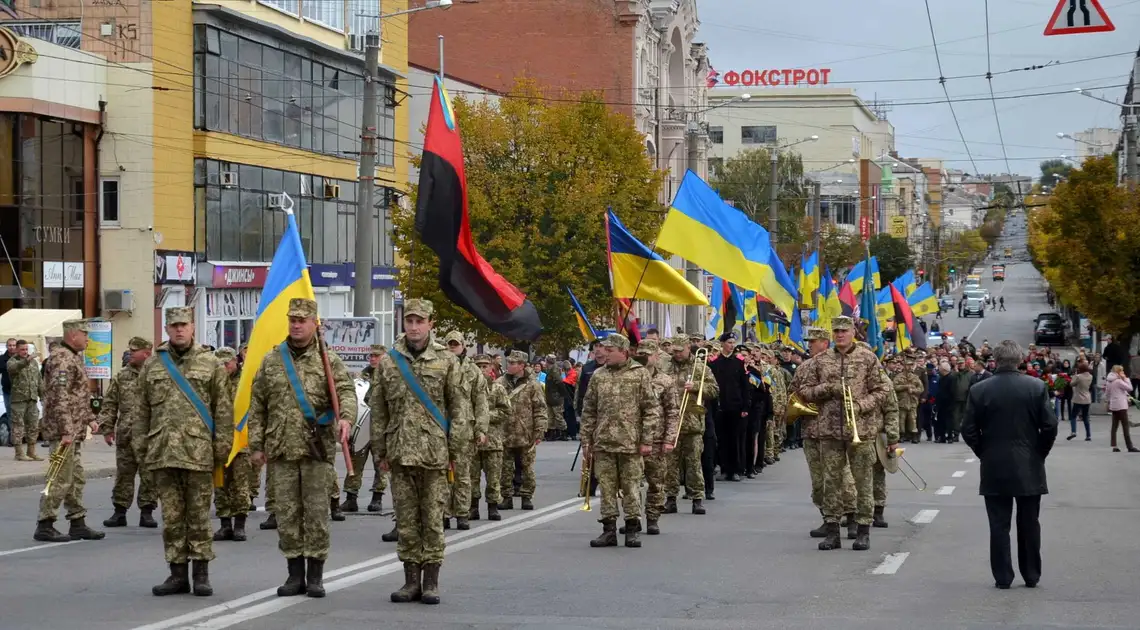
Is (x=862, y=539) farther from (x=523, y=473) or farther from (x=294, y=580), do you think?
(x=294, y=580)

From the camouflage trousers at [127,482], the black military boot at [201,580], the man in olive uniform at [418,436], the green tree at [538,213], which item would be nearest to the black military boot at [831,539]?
the man in olive uniform at [418,436]

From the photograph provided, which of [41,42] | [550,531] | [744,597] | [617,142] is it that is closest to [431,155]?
[550,531]

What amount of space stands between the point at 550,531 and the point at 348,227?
32462 mm

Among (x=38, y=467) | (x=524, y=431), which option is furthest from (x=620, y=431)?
(x=38, y=467)

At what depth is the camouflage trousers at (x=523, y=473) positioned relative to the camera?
17391 mm

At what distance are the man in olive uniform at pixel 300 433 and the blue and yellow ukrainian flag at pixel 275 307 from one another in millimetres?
967

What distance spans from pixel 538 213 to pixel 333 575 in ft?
102

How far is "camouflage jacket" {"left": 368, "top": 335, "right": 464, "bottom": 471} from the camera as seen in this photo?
10.0 m

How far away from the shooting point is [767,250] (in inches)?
963

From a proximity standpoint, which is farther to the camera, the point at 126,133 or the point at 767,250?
the point at 126,133

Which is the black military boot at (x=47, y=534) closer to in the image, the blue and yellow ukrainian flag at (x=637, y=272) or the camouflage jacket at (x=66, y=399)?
the camouflage jacket at (x=66, y=399)

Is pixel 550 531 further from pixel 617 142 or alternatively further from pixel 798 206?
pixel 798 206

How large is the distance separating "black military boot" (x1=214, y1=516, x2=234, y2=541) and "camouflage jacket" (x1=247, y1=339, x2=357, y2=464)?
4.56 metres

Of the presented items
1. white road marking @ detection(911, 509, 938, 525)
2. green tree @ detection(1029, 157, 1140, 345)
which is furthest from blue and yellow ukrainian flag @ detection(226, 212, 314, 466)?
green tree @ detection(1029, 157, 1140, 345)
